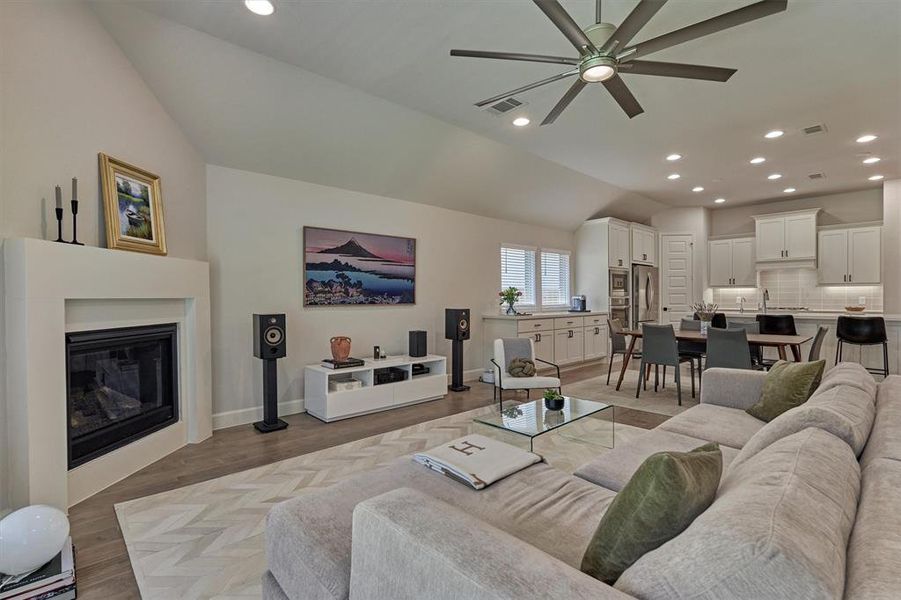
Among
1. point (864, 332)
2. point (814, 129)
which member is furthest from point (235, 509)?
point (864, 332)

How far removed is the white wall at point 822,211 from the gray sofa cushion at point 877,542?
8399mm

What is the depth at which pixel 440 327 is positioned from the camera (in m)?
5.80

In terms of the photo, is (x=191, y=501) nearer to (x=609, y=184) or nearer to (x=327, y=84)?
(x=327, y=84)

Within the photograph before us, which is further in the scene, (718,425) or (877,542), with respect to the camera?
(718,425)

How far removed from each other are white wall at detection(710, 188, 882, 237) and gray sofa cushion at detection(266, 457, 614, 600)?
8482mm

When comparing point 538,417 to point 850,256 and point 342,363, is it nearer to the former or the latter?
point 342,363

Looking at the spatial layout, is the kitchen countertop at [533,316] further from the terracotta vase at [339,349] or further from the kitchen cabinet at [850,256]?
the kitchen cabinet at [850,256]

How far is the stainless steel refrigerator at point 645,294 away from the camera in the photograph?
8172mm

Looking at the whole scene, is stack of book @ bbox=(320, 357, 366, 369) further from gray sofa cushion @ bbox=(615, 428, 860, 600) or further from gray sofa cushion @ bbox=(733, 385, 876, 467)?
gray sofa cushion @ bbox=(615, 428, 860, 600)

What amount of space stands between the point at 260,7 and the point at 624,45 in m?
2.17

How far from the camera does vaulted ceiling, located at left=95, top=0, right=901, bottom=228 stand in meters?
2.78

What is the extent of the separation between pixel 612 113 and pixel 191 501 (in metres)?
4.60

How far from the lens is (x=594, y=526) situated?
4.89ft

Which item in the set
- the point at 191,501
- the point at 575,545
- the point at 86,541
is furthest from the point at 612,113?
the point at 86,541
